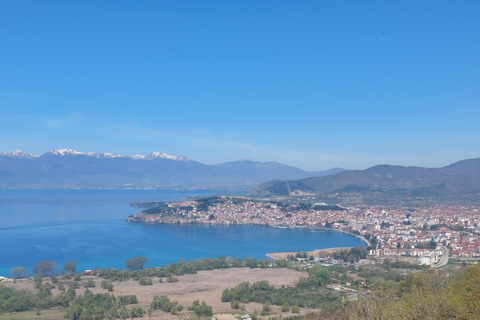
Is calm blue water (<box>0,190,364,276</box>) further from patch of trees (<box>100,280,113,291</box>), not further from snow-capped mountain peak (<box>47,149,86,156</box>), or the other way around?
snow-capped mountain peak (<box>47,149,86,156</box>)

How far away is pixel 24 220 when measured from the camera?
94.5 feet

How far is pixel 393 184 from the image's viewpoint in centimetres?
5338

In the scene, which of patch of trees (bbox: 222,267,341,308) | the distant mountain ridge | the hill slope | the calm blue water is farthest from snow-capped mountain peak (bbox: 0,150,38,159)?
patch of trees (bbox: 222,267,341,308)

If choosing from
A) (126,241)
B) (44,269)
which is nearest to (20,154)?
(126,241)

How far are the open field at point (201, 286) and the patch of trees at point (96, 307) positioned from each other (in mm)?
435

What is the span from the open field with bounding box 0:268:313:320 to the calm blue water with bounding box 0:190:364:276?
317 cm

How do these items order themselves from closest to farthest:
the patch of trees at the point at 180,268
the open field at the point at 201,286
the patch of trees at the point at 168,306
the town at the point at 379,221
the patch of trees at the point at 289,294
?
the patch of trees at the point at 168,306, the open field at the point at 201,286, the patch of trees at the point at 289,294, the patch of trees at the point at 180,268, the town at the point at 379,221

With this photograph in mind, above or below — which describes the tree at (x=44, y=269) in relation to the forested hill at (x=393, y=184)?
below

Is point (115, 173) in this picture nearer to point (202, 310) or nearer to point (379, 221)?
point (379, 221)

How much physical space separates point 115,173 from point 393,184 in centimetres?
7208

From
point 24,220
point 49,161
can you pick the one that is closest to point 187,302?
point 24,220

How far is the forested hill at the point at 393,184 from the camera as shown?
43375 millimetres

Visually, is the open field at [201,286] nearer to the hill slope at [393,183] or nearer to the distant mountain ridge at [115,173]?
the hill slope at [393,183]

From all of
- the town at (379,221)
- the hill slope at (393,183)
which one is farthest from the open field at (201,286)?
the hill slope at (393,183)
